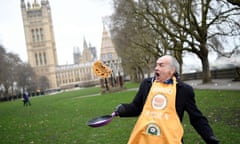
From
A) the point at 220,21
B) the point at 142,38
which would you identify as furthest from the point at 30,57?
the point at 220,21

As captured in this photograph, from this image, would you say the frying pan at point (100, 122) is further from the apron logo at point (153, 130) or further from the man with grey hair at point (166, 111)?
the apron logo at point (153, 130)

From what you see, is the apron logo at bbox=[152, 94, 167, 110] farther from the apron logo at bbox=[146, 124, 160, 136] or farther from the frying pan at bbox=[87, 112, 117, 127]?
the frying pan at bbox=[87, 112, 117, 127]

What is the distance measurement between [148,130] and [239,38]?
2428 centimetres

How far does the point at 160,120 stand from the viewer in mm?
3289

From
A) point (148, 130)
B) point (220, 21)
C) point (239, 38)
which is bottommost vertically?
point (148, 130)

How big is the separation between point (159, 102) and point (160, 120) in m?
0.23

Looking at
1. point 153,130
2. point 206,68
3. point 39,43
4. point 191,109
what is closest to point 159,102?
point 153,130

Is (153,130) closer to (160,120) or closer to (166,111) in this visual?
(160,120)

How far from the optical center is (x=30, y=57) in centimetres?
13788

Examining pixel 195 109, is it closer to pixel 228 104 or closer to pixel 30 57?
pixel 228 104

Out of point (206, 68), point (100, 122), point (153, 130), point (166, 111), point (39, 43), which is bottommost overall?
point (153, 130)

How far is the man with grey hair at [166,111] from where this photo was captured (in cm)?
329

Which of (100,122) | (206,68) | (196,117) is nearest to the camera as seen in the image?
(196,117)

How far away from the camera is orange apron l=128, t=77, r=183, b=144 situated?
3268 millimetres
